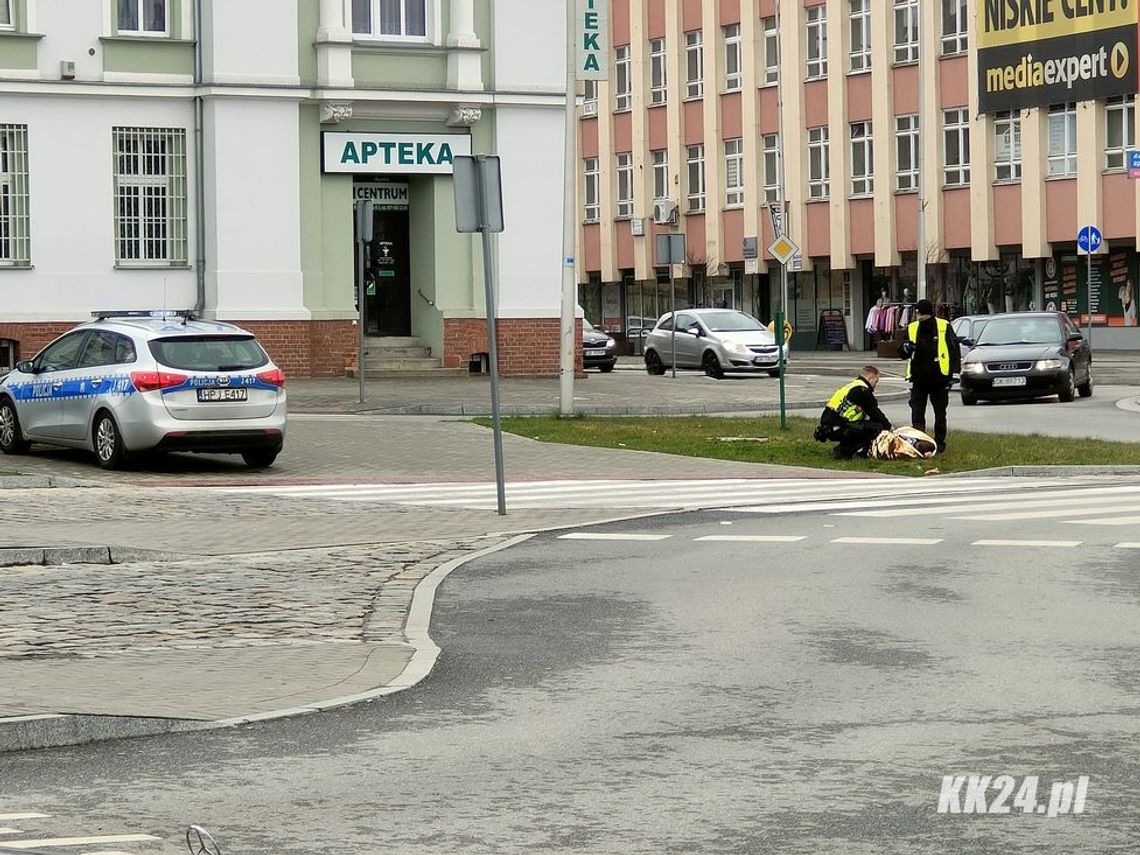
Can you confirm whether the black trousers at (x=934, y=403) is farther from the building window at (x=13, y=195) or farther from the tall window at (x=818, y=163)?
the tall window at (x=818, y=163)

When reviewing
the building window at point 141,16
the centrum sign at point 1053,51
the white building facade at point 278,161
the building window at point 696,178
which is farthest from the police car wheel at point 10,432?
the building window at point 696,178

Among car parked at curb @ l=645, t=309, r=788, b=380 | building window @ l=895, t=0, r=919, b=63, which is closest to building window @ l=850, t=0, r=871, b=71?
building window @ l=895, t=0, r=919, b=63

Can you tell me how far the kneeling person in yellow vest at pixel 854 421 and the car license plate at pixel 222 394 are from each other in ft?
19.8

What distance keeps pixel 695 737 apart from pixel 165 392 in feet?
47.4

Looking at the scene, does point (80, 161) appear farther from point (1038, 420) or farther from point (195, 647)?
point (195, 647)

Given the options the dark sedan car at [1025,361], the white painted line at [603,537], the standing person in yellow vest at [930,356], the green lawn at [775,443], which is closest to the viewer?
the white painted line at [603,537]

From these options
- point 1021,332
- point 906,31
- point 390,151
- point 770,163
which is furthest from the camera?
point 770,163

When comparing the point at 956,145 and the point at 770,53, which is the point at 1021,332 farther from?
the point at 770,53

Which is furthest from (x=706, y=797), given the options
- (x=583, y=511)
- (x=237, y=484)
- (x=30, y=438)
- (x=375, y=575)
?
(x=30, y=438)

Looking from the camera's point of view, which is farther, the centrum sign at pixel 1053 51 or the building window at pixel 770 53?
the building window at pixel 770 53

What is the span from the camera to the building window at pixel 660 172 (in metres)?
75.0

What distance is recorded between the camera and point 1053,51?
58.7 m

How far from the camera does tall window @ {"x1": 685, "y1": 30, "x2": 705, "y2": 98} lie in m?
72.4

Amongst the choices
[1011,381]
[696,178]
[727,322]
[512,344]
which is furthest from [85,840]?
[696,178]
